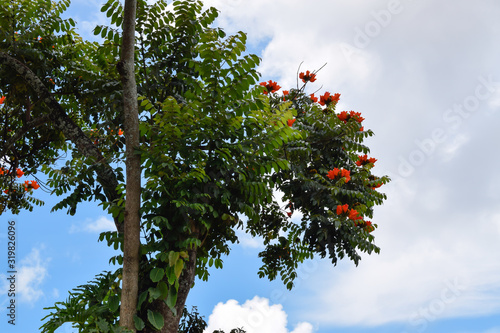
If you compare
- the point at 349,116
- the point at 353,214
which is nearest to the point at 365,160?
the point at 349,116

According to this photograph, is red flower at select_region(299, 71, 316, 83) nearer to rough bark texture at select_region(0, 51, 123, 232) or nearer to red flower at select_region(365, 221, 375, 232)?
red flower at select_region(365, 221, 375, 232)

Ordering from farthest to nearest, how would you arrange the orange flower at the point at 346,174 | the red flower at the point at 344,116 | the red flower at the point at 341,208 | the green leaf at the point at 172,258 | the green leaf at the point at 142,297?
the red flower at the point at 344,116 → the orange flower at the point at 346,174 → the red flower at the point at 341,208 → the green leaf at the point at 142,297 → the green leaf at the point at 172,258

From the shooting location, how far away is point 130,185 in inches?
196

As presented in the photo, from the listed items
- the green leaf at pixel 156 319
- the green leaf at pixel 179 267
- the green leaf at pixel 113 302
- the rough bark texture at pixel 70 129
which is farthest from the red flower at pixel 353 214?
the green leaf at pixel 113 302

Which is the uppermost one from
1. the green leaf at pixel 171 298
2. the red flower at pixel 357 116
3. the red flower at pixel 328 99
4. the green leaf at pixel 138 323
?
the red flower at pixel 328 99

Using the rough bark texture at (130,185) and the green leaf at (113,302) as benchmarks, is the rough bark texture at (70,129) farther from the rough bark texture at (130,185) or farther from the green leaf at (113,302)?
the green leaf at (113,302)

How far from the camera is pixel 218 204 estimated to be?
5.49 metres

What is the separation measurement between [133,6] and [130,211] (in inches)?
96.0

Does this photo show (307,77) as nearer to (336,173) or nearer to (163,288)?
(336,173)

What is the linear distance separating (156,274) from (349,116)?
3873 millimetres

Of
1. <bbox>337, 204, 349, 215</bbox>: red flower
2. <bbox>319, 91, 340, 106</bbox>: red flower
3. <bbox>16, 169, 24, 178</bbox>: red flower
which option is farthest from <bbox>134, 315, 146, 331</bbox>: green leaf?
<bbox>16, 169, 24, 178</bbox>: red flower

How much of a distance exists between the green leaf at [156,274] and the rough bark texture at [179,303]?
1.60 ft

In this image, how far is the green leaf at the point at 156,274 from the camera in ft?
15.3

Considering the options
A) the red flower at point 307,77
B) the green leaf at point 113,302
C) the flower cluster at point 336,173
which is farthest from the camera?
the red flower at point 307,77
